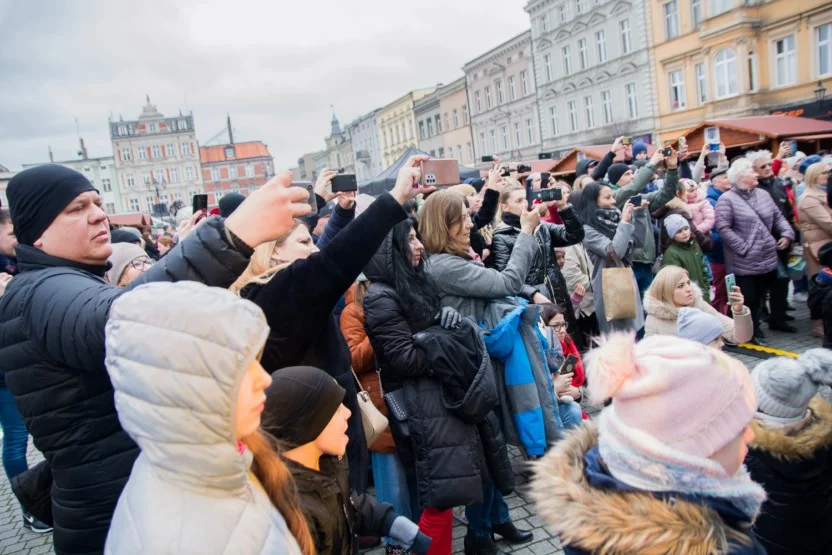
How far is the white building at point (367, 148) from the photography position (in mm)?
68000

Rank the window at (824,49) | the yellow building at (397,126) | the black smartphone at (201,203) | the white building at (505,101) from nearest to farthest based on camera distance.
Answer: the black smartphone at (201,203) < the window at (824,49) < the white building at (505,101) < the yellow building at (397,126)

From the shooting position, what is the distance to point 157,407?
3.82 feet

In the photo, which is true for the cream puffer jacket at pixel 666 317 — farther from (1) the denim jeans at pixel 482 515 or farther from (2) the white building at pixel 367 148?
(2) the white building at pixel 367 148

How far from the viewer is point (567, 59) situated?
122 feet

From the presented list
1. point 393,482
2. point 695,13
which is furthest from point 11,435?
point 695,13

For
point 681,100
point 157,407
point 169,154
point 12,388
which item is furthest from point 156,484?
point 169,154

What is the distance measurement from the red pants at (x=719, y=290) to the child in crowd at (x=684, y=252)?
0.79 m

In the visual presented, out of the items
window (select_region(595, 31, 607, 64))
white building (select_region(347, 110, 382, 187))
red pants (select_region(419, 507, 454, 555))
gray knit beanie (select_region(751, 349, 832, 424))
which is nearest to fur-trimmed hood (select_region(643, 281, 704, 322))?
gray knit beanie (select_region(751, 349, 832, 424))

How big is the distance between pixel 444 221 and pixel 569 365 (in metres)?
1.50

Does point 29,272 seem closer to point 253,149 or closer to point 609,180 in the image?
point 609,180

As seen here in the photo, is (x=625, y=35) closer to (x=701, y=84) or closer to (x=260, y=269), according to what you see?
Answer: (x=701, y=84)

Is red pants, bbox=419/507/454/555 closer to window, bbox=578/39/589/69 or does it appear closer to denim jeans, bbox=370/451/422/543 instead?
denim jeans, bbox=370/451/422/543

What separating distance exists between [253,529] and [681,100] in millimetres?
33191

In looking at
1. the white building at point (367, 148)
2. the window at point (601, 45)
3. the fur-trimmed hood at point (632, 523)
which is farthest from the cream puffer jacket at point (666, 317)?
the white building at point (367, 148)
